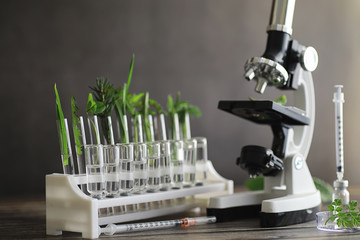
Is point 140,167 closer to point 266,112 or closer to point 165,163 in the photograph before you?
point 165,163

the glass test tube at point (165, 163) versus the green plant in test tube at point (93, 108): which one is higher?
the green plant in test tube at point (93, 108)

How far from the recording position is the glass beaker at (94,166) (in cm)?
145

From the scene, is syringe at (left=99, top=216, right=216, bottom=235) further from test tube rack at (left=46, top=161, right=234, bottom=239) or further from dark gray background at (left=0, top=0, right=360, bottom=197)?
dark gray background at (left=0, top=0, right=360, bottom=197)

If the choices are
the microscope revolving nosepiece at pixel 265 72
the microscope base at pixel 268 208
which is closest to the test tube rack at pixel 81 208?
the microscope base at pixel 268 208

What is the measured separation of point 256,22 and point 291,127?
1.07 metres

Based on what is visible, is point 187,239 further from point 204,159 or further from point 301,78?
point 301,78

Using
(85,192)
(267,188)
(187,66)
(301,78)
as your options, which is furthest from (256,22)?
(85,192)

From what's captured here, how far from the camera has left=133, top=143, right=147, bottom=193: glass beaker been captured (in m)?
1.57

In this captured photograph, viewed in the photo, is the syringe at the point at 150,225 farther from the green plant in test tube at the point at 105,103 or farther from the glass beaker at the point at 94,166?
the green plant in test tube at the point at 105,103

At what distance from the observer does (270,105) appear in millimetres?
→ 1572

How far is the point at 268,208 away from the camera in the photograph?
1.55m

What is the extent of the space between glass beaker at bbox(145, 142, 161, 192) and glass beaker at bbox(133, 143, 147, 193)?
4 cm

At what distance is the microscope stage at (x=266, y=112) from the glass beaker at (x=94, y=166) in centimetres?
41

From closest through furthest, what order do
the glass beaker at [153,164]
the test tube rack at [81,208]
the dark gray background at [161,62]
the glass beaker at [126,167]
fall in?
1. the test tube rack at [81,208]
2. the glass beaker at [126,167]
3. the glass beaker at [153,164]
4. the dark gray background at [161,62]
